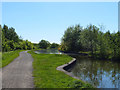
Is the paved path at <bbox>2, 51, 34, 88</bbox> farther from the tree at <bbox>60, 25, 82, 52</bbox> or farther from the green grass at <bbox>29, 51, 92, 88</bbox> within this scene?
the tree at <bbox>60, 25, 82, 52</bbox>

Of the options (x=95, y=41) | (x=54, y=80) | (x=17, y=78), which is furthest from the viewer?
(x=95, y=41)

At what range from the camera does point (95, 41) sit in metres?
36.8

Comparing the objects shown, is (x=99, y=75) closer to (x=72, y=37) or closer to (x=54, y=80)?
(x=54, y=80)

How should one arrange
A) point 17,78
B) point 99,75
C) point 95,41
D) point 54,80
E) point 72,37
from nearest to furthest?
1. point 54,80
2. point 17,78
3. point 99,75
4. point 95,41
5. point 72,37

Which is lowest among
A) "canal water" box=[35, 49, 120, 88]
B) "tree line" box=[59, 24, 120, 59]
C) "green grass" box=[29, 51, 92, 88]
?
"canal water" box=[35, 49, 120, 88]

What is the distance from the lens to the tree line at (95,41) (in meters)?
28.1

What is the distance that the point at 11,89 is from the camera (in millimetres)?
7281

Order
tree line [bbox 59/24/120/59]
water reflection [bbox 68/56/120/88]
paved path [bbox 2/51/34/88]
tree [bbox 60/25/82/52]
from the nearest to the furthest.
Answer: paved path [bbox 2/51/34/88]
water reflection [bbox 68/56/120/88]
tree line [bbox 59/24/120/59]
tree [bbox 60/25/82/52]

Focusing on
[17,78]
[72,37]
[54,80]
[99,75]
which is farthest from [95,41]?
[17,78]

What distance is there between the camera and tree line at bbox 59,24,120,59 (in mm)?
28072

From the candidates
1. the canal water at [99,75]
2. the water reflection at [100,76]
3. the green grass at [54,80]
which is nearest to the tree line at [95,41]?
the canal water at [99,75]

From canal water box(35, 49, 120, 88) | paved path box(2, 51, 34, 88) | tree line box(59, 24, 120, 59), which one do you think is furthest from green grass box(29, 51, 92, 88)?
tree line box(59, 24, 120, 59)

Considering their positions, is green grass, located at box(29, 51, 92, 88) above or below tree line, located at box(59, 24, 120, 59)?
below

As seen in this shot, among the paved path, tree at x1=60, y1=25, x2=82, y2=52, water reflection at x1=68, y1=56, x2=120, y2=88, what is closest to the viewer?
the paved path
